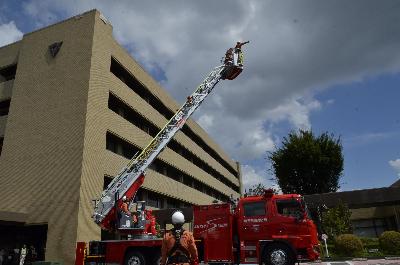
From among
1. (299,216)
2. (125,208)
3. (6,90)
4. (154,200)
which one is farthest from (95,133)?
(299,216)

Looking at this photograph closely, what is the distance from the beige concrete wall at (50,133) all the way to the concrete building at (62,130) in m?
0.07

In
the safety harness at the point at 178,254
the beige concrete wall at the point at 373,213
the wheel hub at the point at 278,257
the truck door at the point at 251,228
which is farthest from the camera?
the beige concrete wall at the point at 373,213

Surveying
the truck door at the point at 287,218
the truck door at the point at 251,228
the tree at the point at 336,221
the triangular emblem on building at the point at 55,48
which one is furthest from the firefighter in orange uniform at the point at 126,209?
the tree at the point at 336,221

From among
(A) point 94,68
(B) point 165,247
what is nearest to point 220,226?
(B) point 165,247

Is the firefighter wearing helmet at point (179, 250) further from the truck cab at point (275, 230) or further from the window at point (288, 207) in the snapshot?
the window at point (288, 207)

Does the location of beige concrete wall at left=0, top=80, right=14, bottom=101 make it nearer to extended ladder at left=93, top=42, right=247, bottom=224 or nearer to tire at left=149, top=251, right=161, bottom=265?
extended ladder at left=93, top=42, right=247, bottom=224

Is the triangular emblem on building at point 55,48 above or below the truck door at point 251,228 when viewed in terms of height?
above

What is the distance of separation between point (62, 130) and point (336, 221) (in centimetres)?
2158

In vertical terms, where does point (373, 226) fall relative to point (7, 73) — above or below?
below

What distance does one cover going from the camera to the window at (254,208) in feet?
47.5

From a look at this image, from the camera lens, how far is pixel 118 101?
31453 mm

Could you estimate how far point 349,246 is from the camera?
2252cm

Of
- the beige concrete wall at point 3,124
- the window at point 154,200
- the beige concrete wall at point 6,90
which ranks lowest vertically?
the window at point 154,200

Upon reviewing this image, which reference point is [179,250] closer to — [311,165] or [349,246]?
[349,246]
